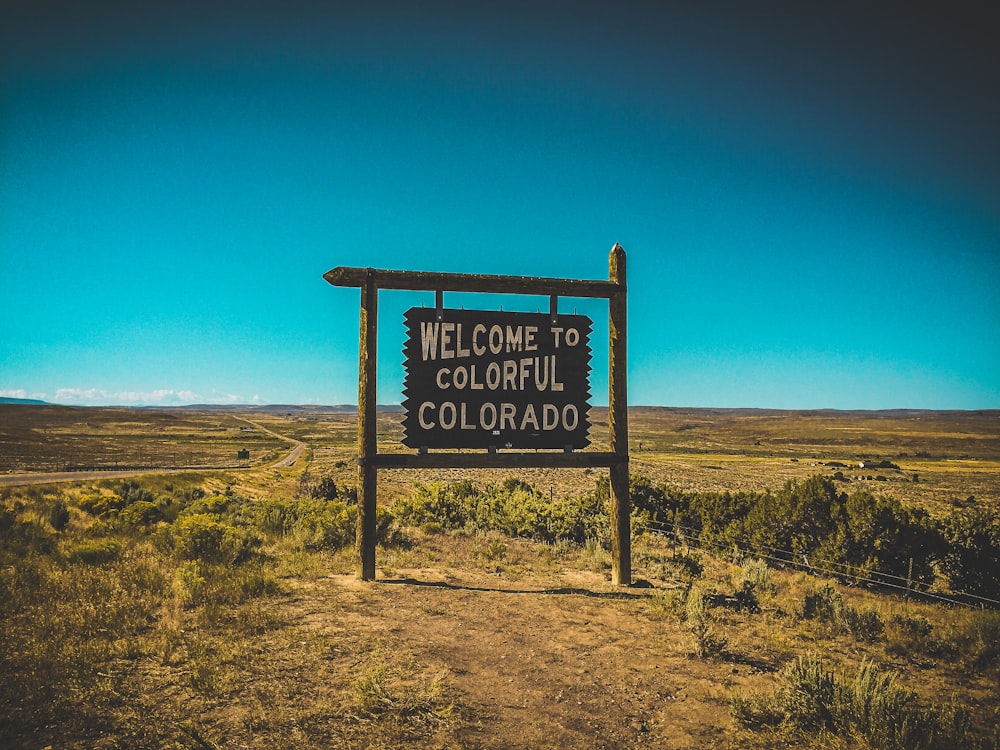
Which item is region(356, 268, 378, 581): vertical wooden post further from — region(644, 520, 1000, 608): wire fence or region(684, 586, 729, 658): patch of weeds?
region(644, 520, 1000, 608): wire fence

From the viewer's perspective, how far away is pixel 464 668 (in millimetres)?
5039

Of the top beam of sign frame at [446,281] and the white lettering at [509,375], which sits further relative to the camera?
the white lettering at [509,375]

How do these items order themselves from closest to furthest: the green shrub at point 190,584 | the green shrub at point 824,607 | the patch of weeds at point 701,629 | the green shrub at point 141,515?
the patch of weeds at point 701,629 → the green shrub at point 190,584 → the green shrub at point 824,607 → the green shrub at point 141,515

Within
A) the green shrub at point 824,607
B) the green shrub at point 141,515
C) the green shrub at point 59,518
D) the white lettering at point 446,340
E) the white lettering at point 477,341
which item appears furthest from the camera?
the green shrub at point 59,518

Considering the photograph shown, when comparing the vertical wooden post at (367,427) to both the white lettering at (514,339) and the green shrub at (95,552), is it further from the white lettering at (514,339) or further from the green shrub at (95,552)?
the green shrub at (95,552)

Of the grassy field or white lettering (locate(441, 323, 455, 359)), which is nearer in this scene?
the grassy field

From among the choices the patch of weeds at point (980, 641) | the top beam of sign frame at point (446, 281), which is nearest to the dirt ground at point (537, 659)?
the patch of weeds at point (980, 641)

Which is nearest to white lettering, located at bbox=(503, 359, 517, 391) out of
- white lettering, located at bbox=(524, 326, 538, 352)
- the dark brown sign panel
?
the dark brown sign panel

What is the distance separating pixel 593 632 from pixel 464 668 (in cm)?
175

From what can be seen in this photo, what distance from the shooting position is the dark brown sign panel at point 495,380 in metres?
7.83

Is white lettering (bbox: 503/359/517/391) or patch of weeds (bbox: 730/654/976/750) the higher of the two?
white lettering (bbox: 503/359/517/391)

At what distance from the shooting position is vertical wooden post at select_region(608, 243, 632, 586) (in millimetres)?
8203

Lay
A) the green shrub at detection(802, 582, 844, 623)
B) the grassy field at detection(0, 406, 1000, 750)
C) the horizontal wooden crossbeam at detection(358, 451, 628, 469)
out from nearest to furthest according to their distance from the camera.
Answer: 1. the grassy field at detection(0, 406, 1000, 750)
2. the green shrub at detection(802, 582, 844, 623)
3. the horizontal wooden crossbeam at detection(358, 451, 628, 469)

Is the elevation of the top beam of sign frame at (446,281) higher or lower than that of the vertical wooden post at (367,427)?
higher
